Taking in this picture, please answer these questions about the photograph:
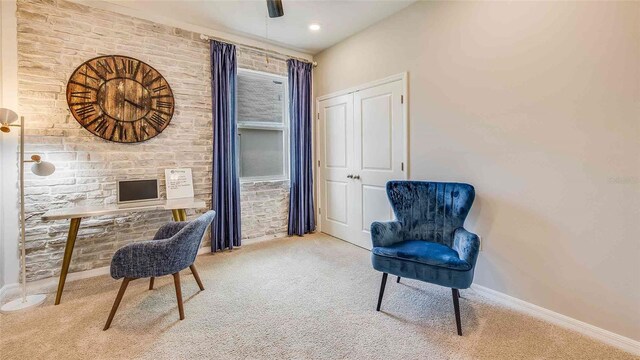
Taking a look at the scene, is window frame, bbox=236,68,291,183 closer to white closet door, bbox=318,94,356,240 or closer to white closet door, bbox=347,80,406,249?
white closet door, bbox=318,94,356,240

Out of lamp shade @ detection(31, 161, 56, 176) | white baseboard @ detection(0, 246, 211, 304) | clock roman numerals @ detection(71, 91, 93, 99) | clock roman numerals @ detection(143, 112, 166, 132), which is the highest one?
clock roman numerals @ detection(71, 91, 93, 99)

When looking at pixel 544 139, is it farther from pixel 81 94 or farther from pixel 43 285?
pixel 43 285

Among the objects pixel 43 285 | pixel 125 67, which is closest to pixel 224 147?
pixel 125 67

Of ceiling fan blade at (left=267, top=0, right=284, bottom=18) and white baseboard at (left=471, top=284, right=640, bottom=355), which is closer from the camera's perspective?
white baseboard at (left=471, top=284, right=640, bottom=355)

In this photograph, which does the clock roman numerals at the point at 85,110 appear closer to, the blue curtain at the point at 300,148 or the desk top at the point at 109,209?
the desk top at the point at 109,209

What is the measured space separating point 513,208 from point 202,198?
10.6 ft

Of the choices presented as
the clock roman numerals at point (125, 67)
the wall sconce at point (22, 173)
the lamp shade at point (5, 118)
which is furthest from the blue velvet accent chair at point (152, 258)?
the clock roman numerals at point (125, 67)

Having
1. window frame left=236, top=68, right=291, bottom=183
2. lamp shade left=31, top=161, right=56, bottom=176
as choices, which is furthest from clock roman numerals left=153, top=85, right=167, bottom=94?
lamp shade left=31, top=161, right=56, bottom=176

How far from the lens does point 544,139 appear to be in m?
2.05

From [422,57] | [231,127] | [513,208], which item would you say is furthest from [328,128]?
[513,208]

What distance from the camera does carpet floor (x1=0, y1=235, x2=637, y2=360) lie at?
1702 mm

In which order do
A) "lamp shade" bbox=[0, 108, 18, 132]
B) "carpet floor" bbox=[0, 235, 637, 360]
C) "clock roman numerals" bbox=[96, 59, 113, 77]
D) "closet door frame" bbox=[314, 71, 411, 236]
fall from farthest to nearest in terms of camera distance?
"closet door frame" bbox=[314, 71, 411, 236]
"clock roman numerals" bbox=[96, 59, 113, 77]
"lamp shade" bbox=[0, 108, 18, 132]
"carpet floor" bbox=[0, 235, 637, 360]

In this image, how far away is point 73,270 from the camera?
2.75 metres

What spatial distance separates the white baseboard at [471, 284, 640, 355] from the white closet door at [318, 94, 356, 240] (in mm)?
1811
